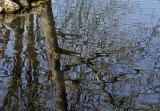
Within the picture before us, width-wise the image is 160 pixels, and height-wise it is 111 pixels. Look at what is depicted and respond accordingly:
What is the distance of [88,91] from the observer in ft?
28.9

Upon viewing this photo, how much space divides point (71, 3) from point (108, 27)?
4.90m

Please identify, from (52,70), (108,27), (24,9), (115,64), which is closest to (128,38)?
(108,27)

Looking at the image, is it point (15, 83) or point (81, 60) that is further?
point (81, 60)

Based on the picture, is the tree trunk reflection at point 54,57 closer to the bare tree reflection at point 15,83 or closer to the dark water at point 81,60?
the dark water at point 81,60

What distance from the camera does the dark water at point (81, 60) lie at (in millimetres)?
8375

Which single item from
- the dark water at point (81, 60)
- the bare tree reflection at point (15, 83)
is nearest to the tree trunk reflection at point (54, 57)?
the dark water at point (81, 60)

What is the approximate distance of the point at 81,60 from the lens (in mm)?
10875

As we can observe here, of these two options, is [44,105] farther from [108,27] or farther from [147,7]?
[147,7]

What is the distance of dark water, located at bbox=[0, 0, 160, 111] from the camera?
27.5 ft

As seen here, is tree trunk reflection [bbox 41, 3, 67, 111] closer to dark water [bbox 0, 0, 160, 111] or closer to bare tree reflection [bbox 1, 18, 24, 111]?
dark water [bbox 0, 0, 160, 111]

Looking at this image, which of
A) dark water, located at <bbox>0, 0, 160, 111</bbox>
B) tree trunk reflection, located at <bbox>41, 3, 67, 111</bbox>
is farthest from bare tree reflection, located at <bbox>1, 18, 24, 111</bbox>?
tree trunk reflection, located at <bbox>41, 3, 67, 111</bbox>

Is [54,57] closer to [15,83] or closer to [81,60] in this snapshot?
[81,60]

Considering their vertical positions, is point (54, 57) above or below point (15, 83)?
above

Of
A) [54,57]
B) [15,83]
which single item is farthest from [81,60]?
A: [15,83]
